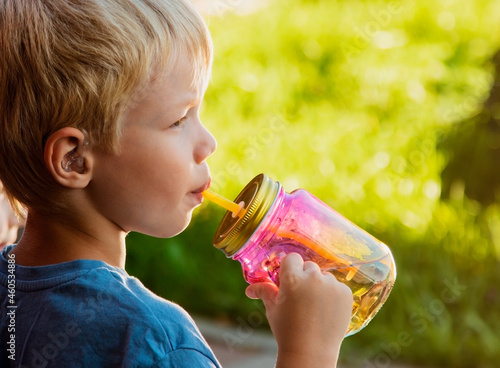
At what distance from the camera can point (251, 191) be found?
133 cm

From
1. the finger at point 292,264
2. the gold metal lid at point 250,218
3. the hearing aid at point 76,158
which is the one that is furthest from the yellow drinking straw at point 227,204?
the hearing aid at point 76,158

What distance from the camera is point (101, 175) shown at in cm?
121

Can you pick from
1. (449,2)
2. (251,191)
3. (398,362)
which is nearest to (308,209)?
(251,191)

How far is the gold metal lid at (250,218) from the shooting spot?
4.20ft

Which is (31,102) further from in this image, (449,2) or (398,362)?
(449,2)

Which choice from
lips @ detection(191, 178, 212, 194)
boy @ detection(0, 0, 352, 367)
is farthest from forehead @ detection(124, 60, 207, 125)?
lips @ detection(191, 178, 212, 194)

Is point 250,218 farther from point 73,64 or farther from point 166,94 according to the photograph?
point 73,64

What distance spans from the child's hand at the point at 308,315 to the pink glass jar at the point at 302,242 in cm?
8

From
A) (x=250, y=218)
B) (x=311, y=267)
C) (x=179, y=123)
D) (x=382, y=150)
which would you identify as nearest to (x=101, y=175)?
(x=179, y=123)

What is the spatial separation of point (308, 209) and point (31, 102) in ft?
1.76

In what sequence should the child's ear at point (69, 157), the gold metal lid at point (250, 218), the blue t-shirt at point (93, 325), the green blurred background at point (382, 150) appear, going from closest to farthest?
the blue t-shirt at point (93, 325)
the child's ear at point (69, 157)
the gold metal lid at point (250, 218)
the green blurred background at point (382, 150)

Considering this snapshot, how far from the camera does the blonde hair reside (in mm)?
1156

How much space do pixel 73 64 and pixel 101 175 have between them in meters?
0.18

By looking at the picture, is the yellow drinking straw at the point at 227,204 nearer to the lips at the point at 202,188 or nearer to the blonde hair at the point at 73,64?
the lips at the point at 202,188
